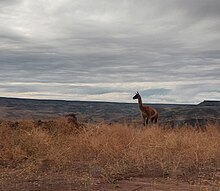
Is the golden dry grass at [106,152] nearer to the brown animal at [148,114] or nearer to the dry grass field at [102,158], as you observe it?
the dry grass field at [102,158]

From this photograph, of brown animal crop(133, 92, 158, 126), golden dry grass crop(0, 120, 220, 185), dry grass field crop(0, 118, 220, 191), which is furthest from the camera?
brown animal crop(133, 92, 158, 126)

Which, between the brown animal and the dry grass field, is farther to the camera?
the brown animal

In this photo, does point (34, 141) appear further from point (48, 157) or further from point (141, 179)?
point (141, 179)

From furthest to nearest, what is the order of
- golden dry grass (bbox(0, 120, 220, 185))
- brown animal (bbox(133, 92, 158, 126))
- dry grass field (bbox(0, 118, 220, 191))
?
brown animal (bbox(133, 92, 158, 126)) → golden dry grass (bbox(0, 120, 220, 185)) → dry grass field (bbox(0, 118, 220, 191))

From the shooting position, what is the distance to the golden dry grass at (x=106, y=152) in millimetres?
9945

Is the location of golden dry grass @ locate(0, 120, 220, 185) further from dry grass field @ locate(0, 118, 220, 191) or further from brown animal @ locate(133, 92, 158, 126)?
brown animal @ locate(133, 92, 158, 126)

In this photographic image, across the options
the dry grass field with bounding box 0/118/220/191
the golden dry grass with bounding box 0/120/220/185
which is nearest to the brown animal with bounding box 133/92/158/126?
the dry grass field with bounding box 0/118/220/191

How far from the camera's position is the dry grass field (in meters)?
8.53

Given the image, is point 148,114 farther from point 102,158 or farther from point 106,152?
point 102,158

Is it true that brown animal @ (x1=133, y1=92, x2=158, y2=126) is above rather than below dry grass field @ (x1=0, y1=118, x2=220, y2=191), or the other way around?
above

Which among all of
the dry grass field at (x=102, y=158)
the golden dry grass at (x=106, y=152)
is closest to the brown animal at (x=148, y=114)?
the dry grass field at (x=102, y=158)

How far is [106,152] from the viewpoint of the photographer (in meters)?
12.1

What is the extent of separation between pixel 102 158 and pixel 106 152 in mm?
393

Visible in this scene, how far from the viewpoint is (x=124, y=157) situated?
37.1ft
